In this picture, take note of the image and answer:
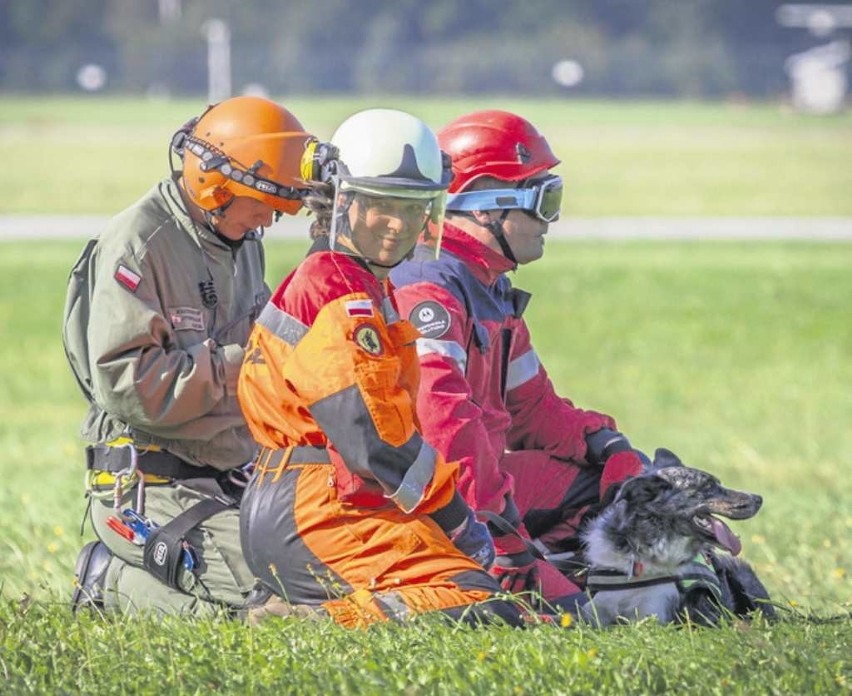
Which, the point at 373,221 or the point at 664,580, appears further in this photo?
the point at 664,580

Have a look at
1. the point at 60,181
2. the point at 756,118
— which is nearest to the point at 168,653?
the point at 60,181

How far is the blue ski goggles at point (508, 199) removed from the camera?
22.0 feet

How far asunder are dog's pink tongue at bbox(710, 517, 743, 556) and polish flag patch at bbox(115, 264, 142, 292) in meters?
2.33

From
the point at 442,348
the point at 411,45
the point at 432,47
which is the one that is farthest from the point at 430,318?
the point at 411,45

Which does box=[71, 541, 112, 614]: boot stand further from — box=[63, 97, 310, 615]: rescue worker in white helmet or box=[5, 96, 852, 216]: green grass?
box=[5, 96, 852, 216]: green grass

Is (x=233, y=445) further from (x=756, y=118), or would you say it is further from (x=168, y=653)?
(x=756, y=118)

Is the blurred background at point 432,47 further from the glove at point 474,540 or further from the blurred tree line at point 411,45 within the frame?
the glove at point 474,540

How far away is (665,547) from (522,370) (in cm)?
116

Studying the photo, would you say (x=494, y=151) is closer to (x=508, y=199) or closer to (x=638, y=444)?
(x=508, y=199)

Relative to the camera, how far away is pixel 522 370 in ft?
23.7

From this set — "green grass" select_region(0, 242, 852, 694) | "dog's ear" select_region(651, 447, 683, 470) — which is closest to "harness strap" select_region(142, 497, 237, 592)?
"green grass" select_region(0, 242, 852, 694)

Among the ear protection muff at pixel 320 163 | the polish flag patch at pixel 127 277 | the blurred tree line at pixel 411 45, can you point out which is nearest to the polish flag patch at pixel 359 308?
the ear protection muff at pixel 320 163

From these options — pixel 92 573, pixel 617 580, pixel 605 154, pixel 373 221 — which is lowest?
pixel 605 154

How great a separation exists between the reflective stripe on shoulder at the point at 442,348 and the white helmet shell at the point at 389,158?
0.63 m
